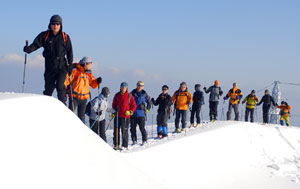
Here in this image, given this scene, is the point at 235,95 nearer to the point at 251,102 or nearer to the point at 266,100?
the point at 251,102

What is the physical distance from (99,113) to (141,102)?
2136mm

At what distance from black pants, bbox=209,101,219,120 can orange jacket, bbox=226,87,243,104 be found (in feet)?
3.88

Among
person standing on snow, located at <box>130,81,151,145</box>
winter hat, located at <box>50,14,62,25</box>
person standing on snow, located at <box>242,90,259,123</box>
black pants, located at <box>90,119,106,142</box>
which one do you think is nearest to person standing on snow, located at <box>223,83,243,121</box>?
person standing on snow, located at <box>242,90,259,123</box>

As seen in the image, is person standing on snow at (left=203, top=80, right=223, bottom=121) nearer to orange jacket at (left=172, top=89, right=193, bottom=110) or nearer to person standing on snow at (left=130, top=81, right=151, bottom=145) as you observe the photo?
orange jacket at (left=172, top=89, right=193, bottom=110)

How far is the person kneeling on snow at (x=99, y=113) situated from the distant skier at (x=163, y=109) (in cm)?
347

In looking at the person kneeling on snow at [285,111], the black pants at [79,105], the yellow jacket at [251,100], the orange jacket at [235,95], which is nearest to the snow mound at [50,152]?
the black pants at [79,105]

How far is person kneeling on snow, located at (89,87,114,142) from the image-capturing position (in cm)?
912

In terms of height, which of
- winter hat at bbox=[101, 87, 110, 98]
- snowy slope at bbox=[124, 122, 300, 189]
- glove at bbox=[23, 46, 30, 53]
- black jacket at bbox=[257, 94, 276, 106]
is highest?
glove at bbox=[23, 46, 30, 53]

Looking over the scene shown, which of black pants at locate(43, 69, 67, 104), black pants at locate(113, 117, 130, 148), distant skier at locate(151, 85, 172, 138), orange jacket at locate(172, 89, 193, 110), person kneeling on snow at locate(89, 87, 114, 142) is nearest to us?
black pants at locate(43, 69, 67, 104)

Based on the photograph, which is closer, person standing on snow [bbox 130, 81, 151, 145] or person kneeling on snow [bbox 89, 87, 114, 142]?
person kneeling on snow [bbox 89, 87, 114, 142]

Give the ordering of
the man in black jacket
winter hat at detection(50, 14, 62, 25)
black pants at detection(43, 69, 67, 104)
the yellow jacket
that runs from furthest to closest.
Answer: the yellow jacket, black pants at detection(43, 69, 67, 104), the man in black jacket, winter hat at detection(50, 14, 62, 25)

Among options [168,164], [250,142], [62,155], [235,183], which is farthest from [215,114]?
[62,155]

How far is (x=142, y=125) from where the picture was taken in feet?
35.7

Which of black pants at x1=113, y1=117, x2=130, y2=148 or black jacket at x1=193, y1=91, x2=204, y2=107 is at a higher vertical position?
black jacket at x1=193, y1=91, x2=204, y2=107
